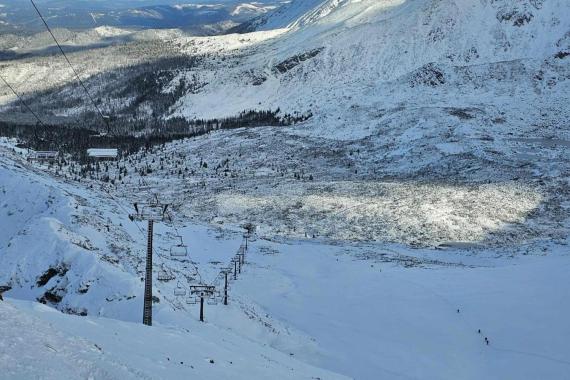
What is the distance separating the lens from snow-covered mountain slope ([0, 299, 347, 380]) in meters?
11.2

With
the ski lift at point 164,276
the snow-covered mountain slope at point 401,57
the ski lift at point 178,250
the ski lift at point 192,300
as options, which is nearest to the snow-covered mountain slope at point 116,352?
the ski lift at point 192,300

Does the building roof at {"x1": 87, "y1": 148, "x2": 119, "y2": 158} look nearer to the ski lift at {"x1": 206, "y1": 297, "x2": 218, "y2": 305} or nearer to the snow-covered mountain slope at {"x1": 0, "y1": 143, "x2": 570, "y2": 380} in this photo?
the snow-covered mountain slope at {"x1": 0, "y1": 143, "x2": 570, "y2": 380}

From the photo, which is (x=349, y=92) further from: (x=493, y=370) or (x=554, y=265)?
(x=493, y=370)

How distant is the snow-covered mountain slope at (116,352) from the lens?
1122 cm

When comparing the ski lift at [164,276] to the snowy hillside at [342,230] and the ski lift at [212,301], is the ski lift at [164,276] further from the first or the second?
the ski lift at [212,301]

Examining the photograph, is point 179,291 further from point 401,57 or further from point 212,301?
point 401,57

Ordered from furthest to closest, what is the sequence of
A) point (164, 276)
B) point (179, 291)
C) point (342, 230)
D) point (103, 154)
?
point (103, 154) < point (342, 230) < point (164, 276) < point (179, 291)

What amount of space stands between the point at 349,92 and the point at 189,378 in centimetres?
12421

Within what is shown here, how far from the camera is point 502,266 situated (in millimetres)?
46094

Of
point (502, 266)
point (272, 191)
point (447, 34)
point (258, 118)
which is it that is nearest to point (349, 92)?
point (258, 118)

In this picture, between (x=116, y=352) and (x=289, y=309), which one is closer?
(x=116, y=352)

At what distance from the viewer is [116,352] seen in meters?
14.3

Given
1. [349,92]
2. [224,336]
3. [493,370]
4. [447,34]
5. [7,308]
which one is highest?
[447,34]

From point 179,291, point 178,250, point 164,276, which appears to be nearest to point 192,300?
point 179,291
